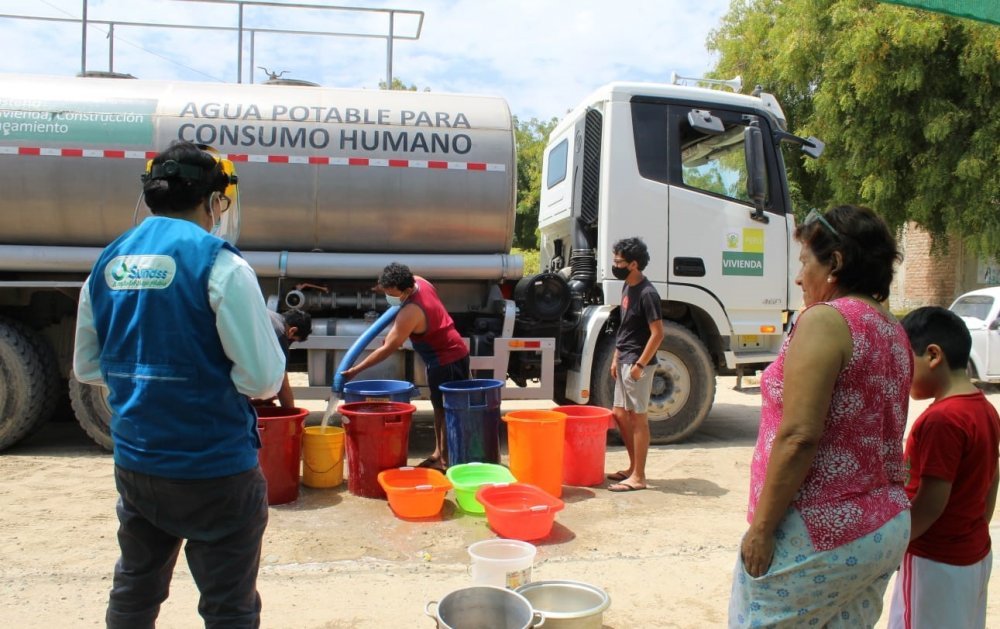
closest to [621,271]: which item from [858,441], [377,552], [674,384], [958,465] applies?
[674,384]

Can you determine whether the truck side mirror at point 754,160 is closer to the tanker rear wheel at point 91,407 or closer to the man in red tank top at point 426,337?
the man in red tank top at point 426,337

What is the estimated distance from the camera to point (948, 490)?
217 centimetres

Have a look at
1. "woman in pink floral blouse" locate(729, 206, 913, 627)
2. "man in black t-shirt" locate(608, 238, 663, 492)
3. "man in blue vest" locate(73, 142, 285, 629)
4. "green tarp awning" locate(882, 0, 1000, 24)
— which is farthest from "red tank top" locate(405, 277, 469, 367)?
"woman in pink floral blouse" locate(729, 206, 913, 627)


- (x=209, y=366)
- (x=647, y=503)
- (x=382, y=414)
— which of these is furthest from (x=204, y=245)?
(x=647, y=503)

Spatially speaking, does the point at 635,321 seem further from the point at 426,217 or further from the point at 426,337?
the point at 426,217

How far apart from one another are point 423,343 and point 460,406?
60 cm

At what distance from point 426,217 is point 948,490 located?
4.90 m

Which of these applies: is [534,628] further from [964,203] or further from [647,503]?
[964,203]

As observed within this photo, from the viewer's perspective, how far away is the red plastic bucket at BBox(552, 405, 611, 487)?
5441 mm

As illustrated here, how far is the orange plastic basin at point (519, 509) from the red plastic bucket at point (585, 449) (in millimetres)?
1023

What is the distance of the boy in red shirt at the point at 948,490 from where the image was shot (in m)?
2.19

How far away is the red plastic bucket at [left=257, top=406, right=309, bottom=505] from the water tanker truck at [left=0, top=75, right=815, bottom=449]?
136cm

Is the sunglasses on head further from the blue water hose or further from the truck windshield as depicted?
the truck windshield

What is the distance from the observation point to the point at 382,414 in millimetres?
5125
